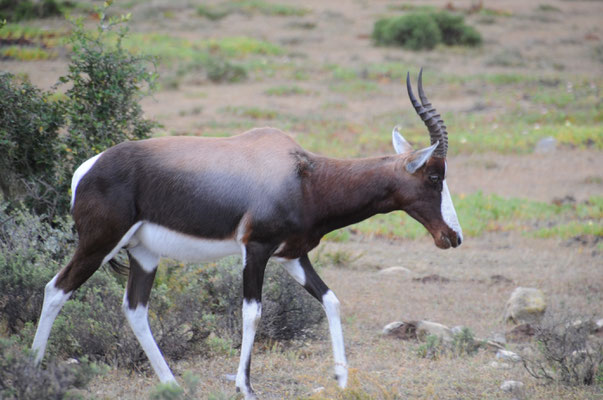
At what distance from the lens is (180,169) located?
5531 mm

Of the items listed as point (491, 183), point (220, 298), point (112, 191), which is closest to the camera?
point (112, 191)

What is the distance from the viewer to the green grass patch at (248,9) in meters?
32.8

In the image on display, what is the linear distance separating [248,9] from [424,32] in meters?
9.32

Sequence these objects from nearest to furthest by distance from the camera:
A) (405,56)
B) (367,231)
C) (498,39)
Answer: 1. (367,231)
2. (405,56)
3. (498,39)

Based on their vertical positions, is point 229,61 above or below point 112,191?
below

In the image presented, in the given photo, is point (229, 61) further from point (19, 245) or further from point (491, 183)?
point (19, 245)

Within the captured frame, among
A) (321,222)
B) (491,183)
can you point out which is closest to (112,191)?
(321,222)

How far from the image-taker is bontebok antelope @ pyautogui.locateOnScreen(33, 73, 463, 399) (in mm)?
5371

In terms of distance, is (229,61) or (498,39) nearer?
(229,61)

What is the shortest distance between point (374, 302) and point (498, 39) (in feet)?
78.6

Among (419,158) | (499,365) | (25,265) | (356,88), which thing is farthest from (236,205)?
(356,88)

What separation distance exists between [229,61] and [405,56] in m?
6.27

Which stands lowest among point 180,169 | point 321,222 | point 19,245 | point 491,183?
point 491,183

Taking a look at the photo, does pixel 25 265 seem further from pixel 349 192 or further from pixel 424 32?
pixel 424 32
